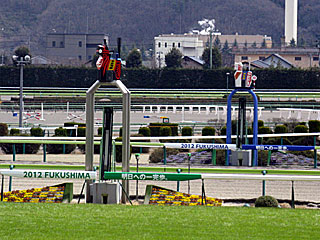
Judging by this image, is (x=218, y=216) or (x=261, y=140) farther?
(x=261, y=140)

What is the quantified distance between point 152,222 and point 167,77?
4153 cm

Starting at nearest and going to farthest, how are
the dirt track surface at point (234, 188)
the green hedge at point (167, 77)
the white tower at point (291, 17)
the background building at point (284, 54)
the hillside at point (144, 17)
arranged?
the dirt track surface at point (234, 188)
the green hedge at point (167, 77)
the background building at point (284, 54)
the white tower at point (291, 17)
the hillside at point (144, 17)

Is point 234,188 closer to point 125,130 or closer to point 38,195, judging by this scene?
point 125,130

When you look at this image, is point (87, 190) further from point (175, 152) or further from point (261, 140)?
point (261, 140)

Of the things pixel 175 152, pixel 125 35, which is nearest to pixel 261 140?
pixel 175 152

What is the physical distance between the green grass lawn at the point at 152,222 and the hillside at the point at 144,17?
5720 inches

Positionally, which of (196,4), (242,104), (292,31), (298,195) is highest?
(196,4)

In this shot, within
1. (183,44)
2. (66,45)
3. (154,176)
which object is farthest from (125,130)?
(66,45)

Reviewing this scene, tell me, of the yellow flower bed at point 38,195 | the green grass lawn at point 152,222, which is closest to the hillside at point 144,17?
the yellow flower bed at point 38,195

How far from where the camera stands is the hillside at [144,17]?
158 m

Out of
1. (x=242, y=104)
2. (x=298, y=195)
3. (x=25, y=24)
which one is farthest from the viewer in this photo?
(x=25, y=24)

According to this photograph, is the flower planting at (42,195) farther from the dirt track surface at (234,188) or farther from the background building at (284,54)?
the background building at (284,54)

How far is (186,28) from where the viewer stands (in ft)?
552

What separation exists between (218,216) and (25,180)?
4369mm
